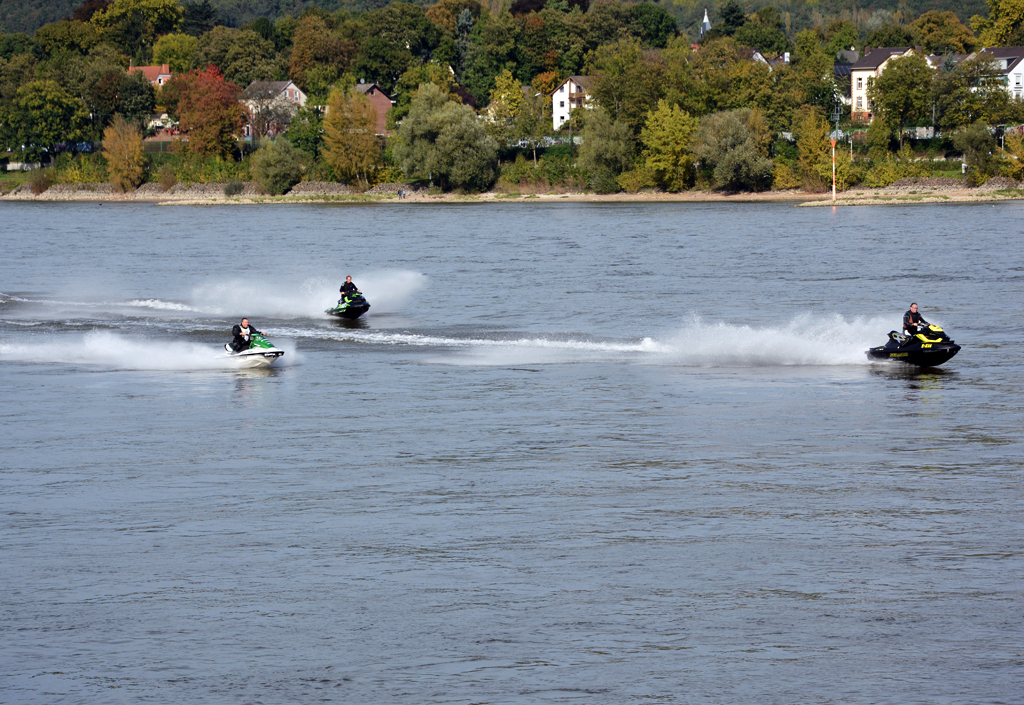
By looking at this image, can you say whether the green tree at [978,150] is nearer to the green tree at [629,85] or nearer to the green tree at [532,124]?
the green tree at [629,85]

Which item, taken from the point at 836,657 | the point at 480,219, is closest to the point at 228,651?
the point at 836,657

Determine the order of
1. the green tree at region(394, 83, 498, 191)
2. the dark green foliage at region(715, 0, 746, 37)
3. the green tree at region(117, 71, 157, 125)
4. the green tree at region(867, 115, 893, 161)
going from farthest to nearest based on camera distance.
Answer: the dark green foliage at region(715, 0, 746, 37), the green tree at region(117, 71, 157, 125), the green tree at region(394, 83, 498, 191), the green tree at region(867, 115, 893, 161)

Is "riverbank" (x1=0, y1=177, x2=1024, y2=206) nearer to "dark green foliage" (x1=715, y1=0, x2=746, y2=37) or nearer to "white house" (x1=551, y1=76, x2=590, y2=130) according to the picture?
"white house" (x1=551, y1=76, x2=590, y2=130)

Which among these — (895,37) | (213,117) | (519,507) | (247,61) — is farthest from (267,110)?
(519,507)

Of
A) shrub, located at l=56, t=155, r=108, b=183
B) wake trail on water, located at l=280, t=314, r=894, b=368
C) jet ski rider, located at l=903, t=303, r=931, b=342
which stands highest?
shrub, located at l=56, t=155, r=108, b=183

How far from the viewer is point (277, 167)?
506 ft

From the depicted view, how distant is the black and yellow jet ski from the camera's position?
3447 centimetres

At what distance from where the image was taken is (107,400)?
33.8 metres

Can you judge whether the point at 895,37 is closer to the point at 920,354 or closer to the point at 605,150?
the point at 605,150

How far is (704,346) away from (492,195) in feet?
349

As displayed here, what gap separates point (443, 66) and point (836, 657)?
170 metres

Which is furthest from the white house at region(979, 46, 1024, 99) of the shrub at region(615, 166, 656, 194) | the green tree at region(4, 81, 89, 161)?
the green tree at region(4, 81, 89, 161)

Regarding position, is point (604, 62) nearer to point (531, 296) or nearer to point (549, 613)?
point (531, 296)

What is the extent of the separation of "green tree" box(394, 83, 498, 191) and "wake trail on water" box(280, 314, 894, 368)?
95.8m
